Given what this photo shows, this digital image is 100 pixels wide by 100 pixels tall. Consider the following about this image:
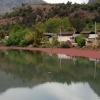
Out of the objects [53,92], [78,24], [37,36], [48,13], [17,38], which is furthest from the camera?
[48,13]

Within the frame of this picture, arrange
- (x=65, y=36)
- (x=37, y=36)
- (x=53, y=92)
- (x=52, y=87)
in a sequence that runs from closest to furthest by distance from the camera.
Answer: (x=53, y=92)
(x=52, y=87)
(x=37, y=36)
(x=65, y=36)

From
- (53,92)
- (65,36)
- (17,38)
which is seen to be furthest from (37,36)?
(53,92)

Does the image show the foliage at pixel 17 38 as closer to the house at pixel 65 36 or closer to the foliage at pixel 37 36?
the foliage at pixel 37 36

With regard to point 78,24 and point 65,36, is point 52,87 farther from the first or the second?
point 78,24

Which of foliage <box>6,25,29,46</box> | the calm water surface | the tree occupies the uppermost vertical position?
the tree

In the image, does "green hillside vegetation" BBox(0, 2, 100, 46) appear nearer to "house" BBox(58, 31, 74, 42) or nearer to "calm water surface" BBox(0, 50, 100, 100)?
"house" BBox(58, 31, 74, 42)

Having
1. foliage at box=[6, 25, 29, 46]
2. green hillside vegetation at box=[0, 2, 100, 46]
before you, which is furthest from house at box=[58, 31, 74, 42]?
foliage at box=[6, 25, 29, 46]

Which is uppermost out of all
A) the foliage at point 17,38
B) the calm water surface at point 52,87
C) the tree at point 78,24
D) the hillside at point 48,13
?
the hillside at point 48,13

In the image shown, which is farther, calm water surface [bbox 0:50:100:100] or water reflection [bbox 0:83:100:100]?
calm water surface [bbox 0:50:100:100]

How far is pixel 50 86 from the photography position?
18.7m

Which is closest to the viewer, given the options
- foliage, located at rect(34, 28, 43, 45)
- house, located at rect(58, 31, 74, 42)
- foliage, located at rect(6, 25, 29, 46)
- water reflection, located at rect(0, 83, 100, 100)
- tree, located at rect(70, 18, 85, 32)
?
water reflection, located at rect(0, 83, 100, 100)

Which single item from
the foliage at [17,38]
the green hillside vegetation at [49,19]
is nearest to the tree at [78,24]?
the green hillside vegetation at [49,19]

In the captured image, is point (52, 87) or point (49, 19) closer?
point (52, 87)

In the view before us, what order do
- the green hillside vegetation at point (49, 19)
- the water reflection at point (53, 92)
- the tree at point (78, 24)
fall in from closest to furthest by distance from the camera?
the water reflection at point (53, 92) → the green hillside vegetation at point (49, 19) → the tree at point (78, 24)
